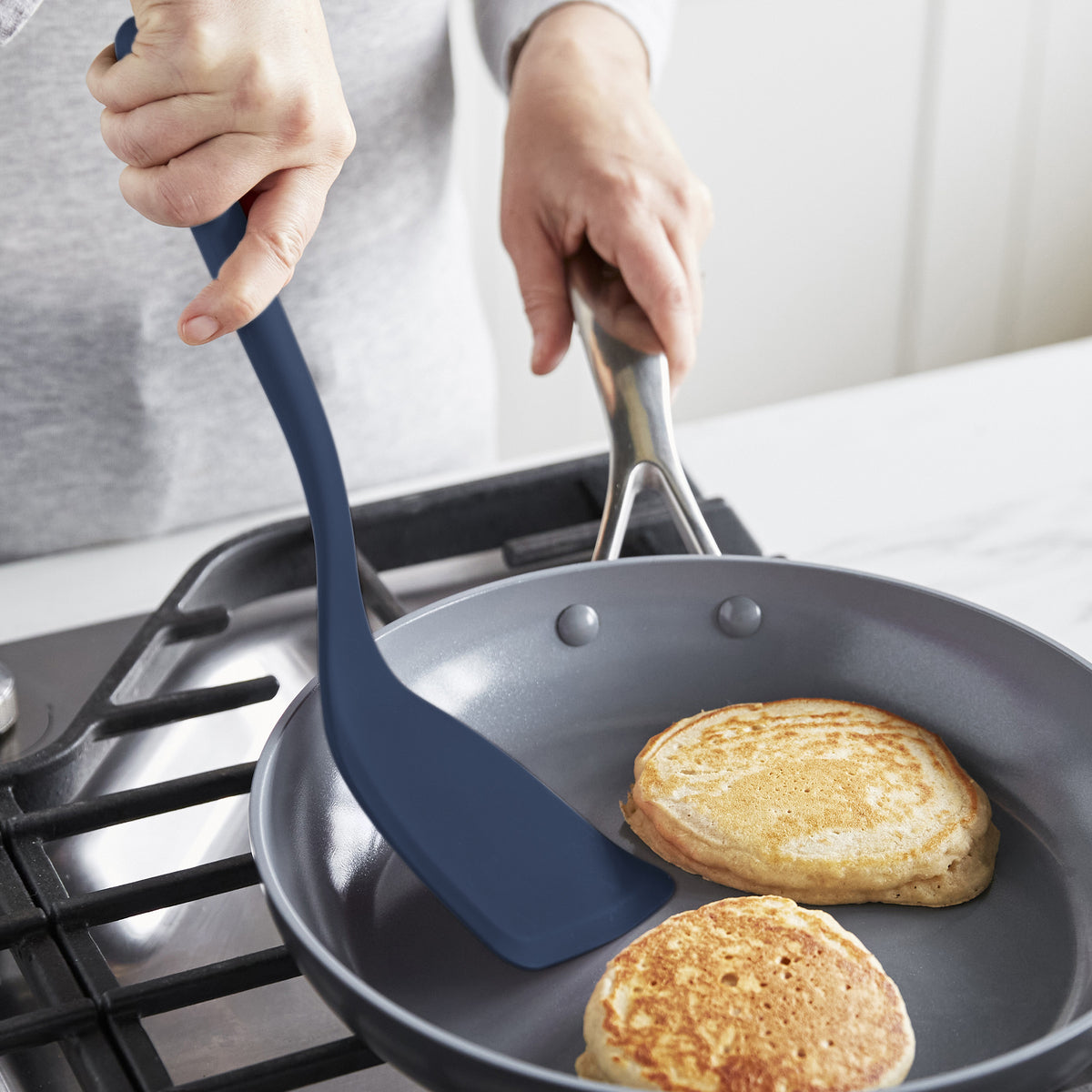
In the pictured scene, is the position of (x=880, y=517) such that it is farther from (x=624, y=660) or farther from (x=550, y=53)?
(x=550, y=53)

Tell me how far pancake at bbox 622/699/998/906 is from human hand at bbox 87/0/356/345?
27cm

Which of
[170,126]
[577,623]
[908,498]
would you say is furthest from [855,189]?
[170,126]

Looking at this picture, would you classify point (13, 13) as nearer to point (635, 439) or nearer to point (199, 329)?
point (199, 329)

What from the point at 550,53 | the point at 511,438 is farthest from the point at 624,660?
the point at 511,438

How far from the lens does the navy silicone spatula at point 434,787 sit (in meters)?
0.45

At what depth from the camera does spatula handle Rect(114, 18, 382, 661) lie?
480mm

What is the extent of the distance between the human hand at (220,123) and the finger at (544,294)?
352 mm

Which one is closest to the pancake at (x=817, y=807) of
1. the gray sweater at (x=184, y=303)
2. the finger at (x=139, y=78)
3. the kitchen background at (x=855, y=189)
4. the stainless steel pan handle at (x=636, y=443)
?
the stainless steel pan handle at (x=636, y=443)

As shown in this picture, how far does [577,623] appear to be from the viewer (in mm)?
602

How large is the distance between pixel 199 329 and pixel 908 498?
590 millimetres

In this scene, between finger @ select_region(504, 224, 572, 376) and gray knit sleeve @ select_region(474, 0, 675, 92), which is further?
gray knit sleeve @ select_region(474, 0, 675, 92)

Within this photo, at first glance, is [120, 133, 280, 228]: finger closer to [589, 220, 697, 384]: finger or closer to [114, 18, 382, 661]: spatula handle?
[114, 18, 382, 661]: spatula handle

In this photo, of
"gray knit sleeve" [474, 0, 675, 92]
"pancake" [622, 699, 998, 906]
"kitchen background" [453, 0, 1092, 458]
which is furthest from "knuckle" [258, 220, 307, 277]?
"kitchen background" [453, 0, 1092, 458]

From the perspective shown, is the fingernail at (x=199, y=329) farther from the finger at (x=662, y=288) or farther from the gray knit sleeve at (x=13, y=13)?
the finger at (x=662, y=288)
